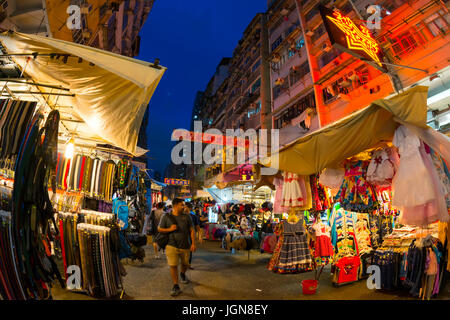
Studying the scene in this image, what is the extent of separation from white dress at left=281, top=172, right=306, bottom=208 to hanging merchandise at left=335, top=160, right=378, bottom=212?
0.88 m

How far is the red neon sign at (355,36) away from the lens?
776 cm

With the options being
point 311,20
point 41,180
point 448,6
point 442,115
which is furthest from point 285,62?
point 41,180

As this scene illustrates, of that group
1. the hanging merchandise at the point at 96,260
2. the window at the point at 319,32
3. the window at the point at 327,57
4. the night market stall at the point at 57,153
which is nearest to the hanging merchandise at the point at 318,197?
the night market stall at the point at 57,153

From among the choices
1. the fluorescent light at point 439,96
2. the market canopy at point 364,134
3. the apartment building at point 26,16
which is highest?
the apartment building at point 26,16

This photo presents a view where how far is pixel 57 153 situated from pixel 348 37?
8710 mm

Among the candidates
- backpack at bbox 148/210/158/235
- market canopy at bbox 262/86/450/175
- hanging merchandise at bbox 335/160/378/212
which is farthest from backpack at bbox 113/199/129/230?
hanging merchandise at bbox 335/160/378/212

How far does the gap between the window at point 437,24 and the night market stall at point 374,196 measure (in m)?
8.16

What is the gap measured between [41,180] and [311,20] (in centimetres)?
1890

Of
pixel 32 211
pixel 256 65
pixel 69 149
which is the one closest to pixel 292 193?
pixel 32 211

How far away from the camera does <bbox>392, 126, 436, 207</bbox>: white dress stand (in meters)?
2.89

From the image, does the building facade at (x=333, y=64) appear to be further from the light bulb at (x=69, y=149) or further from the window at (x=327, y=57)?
the light bulb at (x=69, y=149)

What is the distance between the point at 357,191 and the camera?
464 cm

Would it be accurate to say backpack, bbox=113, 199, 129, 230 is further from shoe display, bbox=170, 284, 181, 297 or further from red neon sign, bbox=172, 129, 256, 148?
red neon sign, bbox=172, 129, 256, 148
